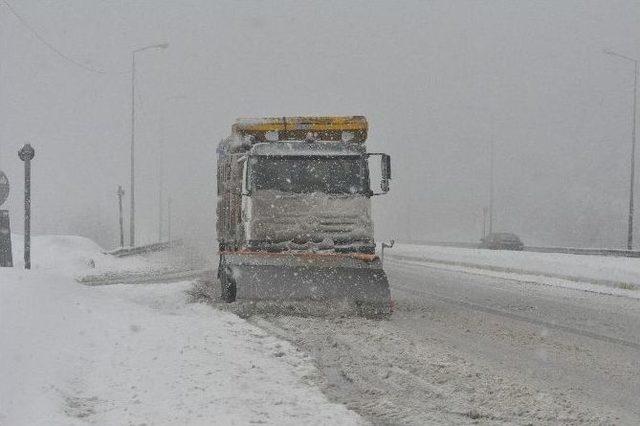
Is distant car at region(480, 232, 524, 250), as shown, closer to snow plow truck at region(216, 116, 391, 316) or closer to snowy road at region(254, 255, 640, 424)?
snowy road at region(254, 255, 640, 424)

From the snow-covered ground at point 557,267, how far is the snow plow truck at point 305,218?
26.6 feet

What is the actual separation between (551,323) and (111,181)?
140m

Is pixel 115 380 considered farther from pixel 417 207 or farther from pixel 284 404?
pixel 417 207

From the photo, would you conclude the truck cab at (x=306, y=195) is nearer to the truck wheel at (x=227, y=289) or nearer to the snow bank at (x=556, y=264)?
the truck wheel at (x=227, y=289)

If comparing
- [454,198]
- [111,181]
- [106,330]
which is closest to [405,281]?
[106,330]

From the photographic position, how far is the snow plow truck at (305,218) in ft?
39.6

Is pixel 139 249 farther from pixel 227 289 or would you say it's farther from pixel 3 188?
pixel 227 289

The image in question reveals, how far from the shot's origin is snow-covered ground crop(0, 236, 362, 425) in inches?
233

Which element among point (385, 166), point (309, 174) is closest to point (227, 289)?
point (309, 174)

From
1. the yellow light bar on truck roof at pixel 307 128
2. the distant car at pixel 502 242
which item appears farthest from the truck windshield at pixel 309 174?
the distant car at pixel 502 242

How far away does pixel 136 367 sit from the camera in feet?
24.8

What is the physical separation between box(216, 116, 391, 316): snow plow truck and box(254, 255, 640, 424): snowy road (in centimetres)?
61

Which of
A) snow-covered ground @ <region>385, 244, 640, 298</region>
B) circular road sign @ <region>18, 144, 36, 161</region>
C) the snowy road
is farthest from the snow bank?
circular road sign @ <region>18, 144, 36, 161</region>

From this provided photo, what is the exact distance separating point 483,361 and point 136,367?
3614 millimetres
